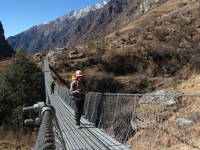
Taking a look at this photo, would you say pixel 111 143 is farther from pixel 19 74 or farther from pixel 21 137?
pixel 19 74

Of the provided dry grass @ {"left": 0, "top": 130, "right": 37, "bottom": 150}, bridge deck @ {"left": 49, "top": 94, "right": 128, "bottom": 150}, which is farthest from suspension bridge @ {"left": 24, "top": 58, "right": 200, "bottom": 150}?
dry grass @ {"left": 0, "top": 130, "right": 37, "bottom": 150}

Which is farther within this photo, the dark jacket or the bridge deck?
the dark jacket

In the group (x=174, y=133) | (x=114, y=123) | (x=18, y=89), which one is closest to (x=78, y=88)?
(x=114, y=123)

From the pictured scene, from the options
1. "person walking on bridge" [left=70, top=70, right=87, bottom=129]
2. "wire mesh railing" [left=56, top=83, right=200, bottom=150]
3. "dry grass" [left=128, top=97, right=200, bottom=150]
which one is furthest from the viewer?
"person walking on bridge" [left=70, top=70, right=87, bottom=129]

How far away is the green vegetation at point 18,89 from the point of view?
30.3m

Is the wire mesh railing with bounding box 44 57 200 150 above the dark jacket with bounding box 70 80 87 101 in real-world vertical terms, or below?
below

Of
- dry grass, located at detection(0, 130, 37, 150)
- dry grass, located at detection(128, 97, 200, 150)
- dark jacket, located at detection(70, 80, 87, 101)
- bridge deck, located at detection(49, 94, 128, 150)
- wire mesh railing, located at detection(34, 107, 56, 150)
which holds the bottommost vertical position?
dry grass, located at detection(0, 130, 37, 150)

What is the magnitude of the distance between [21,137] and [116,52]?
21.6 m

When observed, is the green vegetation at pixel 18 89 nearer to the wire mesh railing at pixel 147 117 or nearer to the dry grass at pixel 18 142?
the dry grass at pixel 18 142

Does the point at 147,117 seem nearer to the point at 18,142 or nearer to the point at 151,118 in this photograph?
the point at 151,118

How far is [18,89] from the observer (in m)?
33.7

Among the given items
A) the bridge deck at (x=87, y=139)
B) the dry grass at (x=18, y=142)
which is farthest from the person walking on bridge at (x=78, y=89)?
the dry grass at (x=18, y=142)

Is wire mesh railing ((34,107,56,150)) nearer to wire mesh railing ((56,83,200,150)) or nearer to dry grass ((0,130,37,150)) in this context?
wire mesh railing ((56,83,200,150))

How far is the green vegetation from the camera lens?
99.3 feet
